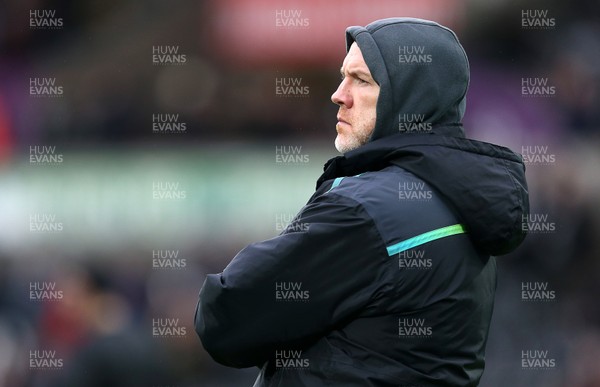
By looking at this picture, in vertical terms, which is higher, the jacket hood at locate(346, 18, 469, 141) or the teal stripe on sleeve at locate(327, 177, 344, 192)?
the jacket hood at locate(346, 18, 469, 141)

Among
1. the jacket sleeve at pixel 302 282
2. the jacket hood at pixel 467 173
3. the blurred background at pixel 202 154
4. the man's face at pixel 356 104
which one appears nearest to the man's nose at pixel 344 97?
the man's face at pixel 356 104

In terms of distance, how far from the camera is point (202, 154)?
16.7ft

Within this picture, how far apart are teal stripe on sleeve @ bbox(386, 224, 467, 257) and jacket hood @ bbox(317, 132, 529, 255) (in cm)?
2

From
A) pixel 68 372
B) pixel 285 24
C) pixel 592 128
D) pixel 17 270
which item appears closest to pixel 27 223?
Answer: pixel 17 270

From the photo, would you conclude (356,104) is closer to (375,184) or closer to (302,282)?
(375,184)

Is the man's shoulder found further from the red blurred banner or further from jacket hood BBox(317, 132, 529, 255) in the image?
the red blurred banner

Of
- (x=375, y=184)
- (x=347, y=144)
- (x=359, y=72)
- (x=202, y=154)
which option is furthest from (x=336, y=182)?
(x=202, y=154)

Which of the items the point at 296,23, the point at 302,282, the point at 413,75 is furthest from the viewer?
the point at 296,23

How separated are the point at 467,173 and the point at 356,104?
0.34 metres

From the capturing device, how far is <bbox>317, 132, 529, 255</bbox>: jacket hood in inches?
78.7

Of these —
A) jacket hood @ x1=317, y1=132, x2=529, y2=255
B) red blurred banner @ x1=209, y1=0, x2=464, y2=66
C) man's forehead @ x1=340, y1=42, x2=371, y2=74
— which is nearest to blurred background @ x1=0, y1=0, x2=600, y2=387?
red blurred banner @ x1=209, y1=0, x2=464, y2=66

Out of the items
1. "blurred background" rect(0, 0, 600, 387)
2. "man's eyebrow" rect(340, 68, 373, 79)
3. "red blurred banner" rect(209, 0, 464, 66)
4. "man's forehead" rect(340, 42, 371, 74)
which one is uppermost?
"red blurred banner" rect(209, 0, 464, 66)

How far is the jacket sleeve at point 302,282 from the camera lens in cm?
191

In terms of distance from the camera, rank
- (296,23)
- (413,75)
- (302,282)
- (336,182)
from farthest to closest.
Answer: (296,23) → (413,75) → (336,182) → (302,282)
